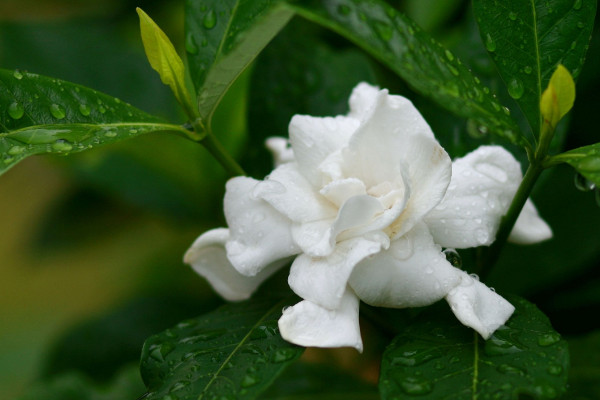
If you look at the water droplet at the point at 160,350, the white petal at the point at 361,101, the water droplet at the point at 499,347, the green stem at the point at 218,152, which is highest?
the green stem at the point at 218,152

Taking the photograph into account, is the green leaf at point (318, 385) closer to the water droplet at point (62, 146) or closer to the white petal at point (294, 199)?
the white petal at point (294, 199)

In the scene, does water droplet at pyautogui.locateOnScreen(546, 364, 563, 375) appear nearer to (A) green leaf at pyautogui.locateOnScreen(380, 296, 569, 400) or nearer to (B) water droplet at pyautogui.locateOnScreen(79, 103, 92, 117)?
(A) green leaf at pyautogui.locateOnScreen(380, 296, 569, 400)

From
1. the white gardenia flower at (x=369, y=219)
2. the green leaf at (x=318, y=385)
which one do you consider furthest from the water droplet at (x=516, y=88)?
the green leaf at (x=318, y=385)

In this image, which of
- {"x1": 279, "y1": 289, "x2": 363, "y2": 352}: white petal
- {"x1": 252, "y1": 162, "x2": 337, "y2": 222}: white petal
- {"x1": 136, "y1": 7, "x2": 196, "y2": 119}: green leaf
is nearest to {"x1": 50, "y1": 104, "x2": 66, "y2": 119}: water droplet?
{"x1": 136, "y1": 7, "x2": 196, "y2": 119}: green leaf

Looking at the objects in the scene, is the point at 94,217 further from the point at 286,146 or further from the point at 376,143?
the point at 376,143

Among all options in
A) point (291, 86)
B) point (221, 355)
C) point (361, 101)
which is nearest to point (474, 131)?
point (361, 101)

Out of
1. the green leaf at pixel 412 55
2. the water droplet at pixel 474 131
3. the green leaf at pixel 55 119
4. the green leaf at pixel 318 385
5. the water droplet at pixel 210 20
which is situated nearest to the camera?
the green leaf at pixel 412 55
